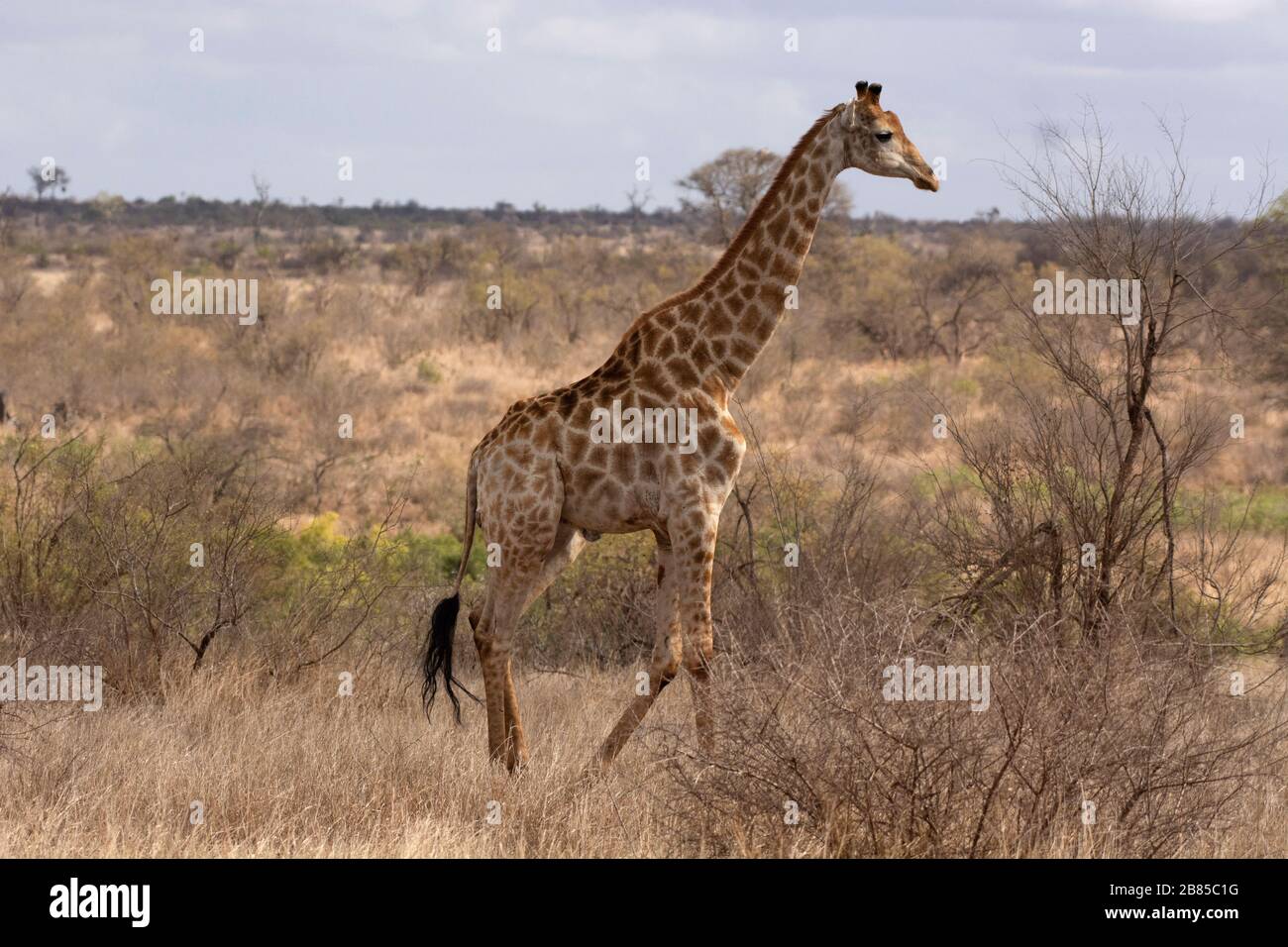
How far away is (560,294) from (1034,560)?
25432 mm

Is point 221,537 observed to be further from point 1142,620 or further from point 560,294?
point 560,294

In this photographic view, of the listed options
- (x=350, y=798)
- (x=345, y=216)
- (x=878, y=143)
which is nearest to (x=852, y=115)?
(x=878, y=143)

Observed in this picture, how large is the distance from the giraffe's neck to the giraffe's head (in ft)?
0.32

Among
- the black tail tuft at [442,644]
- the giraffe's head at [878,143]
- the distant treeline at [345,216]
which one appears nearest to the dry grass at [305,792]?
Answer: the black tail tuft at [442,644]

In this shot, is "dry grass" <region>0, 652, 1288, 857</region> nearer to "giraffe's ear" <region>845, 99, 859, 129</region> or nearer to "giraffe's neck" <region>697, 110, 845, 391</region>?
"giraffe's neck" <region>697, 110, 845, 391</region>

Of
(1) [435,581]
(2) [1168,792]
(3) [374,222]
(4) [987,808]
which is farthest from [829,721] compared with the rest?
(3) [374,222]

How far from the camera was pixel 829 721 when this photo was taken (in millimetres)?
5000

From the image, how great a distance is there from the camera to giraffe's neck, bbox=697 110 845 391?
6.62 meters

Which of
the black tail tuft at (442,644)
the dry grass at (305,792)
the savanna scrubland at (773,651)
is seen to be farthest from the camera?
the black tail tuft at (442,644)

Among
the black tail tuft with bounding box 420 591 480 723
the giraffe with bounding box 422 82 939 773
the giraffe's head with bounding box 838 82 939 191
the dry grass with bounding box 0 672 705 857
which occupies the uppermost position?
the giraffe's head with bounding box 838 82 939 191

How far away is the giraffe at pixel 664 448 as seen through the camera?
6.29 meters

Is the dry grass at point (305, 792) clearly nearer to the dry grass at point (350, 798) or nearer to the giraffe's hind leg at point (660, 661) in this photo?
the dry grass at point (350, 798)

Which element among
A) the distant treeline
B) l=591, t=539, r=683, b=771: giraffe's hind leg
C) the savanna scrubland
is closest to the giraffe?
l=591, t=539, r=683, b=771: giraffe's hind leg
